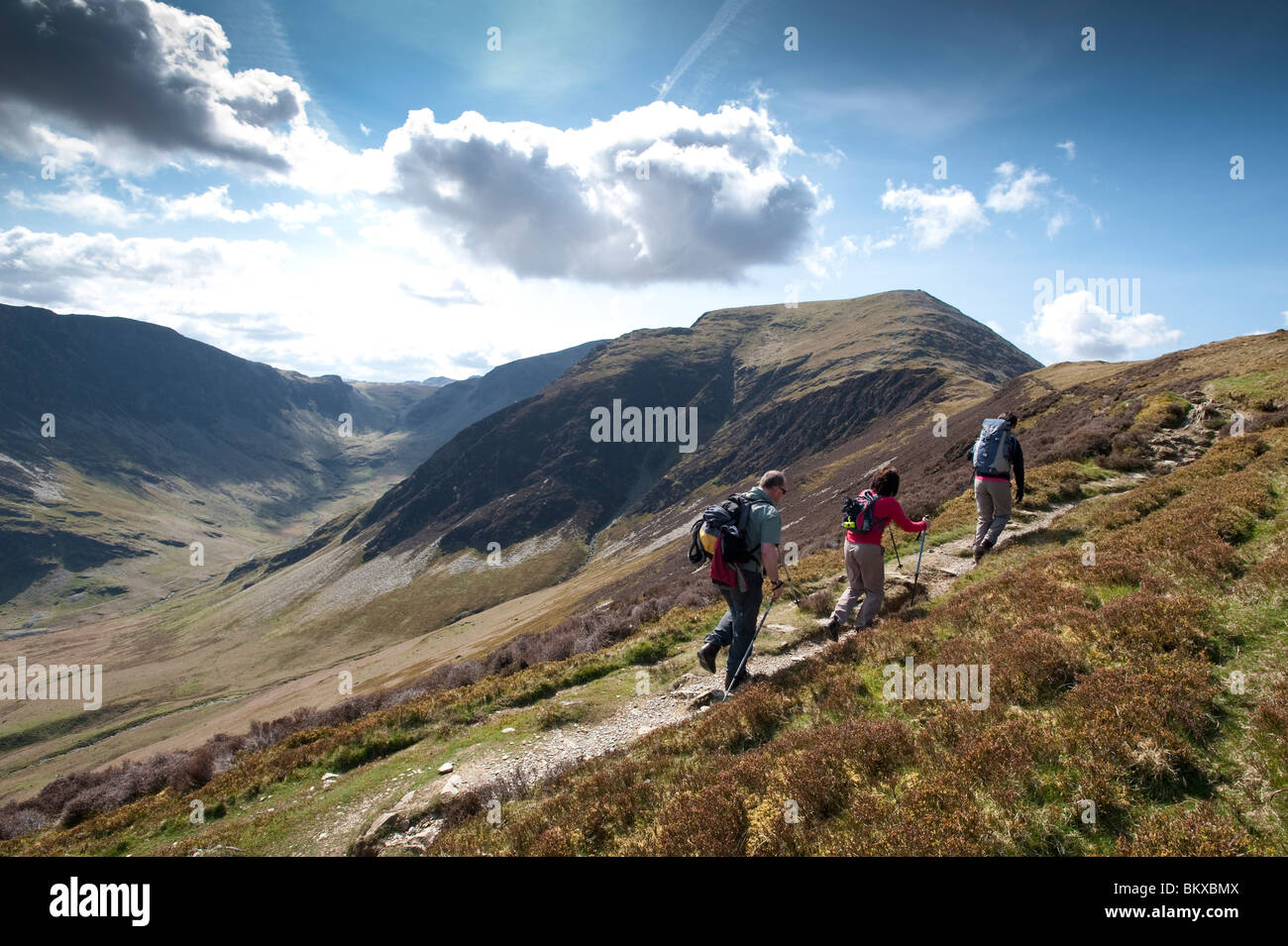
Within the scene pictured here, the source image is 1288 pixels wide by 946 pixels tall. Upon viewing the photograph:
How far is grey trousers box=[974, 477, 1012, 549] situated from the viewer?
1450 cm

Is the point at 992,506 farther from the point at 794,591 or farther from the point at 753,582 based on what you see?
the point at 753,582

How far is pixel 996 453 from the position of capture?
47.2 ft

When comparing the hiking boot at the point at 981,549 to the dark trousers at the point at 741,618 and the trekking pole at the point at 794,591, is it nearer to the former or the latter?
the trekking pole at the point at 794,591

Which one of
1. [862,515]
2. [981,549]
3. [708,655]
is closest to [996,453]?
[981,549]

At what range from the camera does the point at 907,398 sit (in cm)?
11462

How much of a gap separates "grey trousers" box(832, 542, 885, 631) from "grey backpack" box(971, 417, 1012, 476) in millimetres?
5739

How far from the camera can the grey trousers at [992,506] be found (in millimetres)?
14503

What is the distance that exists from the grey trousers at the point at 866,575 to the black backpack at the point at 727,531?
8.99 ft

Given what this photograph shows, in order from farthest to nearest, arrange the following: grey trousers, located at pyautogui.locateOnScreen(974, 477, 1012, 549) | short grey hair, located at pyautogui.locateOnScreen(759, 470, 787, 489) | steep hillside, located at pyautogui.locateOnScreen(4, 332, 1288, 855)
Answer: grey trousers, located at pyautogui.locateOnScreen(974, 477, 1012, 549) < short grey hair, located at pyautogui.locateOnScreen(759, 470, 787, 489) < steep hillside, located at pyautogui.locateOnScreen(4, 332, 1288, 855)

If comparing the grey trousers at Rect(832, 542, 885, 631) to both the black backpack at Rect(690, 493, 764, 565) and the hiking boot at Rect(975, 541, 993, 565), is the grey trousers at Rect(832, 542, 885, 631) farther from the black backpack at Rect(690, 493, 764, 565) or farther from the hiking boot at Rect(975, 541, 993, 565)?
the hiking boot at Rect(975, 541, 993, 565)

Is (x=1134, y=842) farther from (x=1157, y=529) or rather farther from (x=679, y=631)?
(x=679, y=631)

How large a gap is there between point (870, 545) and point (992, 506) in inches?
244

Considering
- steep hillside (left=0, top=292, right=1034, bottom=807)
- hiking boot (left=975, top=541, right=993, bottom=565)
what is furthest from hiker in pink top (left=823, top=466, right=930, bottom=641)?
steep hillside (left=0, top=292, right=1034, bottom=807)

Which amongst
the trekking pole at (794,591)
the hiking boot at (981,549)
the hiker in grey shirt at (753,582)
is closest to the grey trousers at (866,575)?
the hiker in grey shirt at (753,582)
